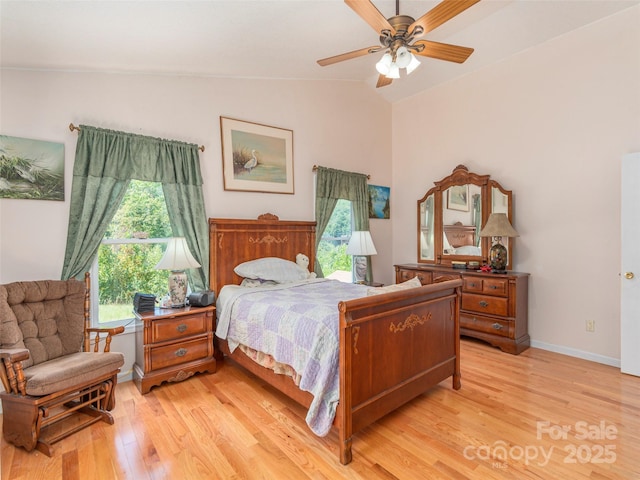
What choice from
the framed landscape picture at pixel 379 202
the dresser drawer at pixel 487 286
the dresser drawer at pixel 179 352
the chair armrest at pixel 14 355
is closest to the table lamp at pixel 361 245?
the framed landscape picture at pixel 379 202

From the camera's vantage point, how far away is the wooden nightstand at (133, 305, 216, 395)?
Answer: 2.80 meters

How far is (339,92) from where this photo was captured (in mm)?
4730

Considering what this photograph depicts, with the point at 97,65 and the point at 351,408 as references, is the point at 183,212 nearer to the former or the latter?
the point at 97,65

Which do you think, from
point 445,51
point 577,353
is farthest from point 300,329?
point 577,353

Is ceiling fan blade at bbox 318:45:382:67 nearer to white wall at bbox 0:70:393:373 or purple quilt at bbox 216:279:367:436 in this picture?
white wall at bbox 0:70:393:373

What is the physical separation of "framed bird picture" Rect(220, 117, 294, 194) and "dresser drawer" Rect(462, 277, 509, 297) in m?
2.47

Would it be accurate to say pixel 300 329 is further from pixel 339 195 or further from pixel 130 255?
pixel 339 195

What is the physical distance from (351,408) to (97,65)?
336cm

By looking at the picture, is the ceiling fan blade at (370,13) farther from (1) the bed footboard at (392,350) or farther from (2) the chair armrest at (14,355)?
(2) the chair armrest at (14,355)

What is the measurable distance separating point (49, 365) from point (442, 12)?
3.37m

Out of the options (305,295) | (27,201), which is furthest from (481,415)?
(27,201)

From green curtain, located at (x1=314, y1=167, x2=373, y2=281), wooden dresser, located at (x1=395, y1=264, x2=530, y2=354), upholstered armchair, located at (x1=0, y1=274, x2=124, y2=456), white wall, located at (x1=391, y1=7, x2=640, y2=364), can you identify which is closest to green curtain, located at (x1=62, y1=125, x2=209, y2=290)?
upholstered armchair, located at (x1=0, y1=274, x2=124, y2=456)

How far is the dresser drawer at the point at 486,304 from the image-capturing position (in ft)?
12.4

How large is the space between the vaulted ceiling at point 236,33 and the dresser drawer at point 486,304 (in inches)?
116
